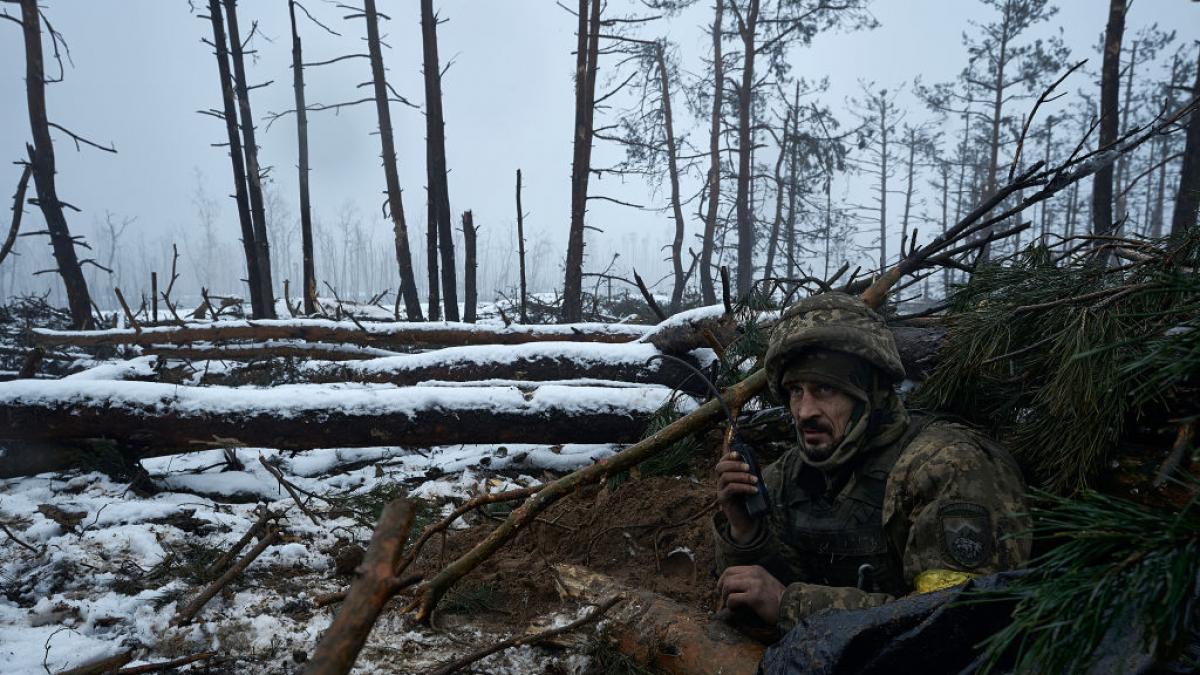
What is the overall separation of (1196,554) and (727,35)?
73.0ft

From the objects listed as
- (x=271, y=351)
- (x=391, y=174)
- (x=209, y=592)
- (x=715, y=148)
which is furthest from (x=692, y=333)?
(x=715, y=148)

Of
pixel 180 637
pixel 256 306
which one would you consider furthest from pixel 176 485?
pixel 256 306

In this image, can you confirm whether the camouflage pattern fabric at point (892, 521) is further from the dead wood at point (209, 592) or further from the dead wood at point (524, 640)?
Answer: the dead wood at point (209, 592)

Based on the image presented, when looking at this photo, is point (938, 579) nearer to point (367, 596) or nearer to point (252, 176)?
point (367, 596)

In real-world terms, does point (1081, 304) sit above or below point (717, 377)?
above

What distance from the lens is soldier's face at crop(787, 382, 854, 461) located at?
2.41 m

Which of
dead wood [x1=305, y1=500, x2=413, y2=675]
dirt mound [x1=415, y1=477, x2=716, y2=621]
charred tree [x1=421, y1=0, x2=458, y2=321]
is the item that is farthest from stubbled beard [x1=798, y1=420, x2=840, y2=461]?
charred tree [x1=421, y1=0, x2=458, y2=321]

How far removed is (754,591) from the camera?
2.23 meters

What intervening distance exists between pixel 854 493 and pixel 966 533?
0.52 metres

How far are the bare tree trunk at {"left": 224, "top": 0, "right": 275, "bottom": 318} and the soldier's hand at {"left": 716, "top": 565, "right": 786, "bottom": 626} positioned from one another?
49.4 ft

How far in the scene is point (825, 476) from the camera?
2.55 metres

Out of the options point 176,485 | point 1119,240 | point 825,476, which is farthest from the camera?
point 176,485

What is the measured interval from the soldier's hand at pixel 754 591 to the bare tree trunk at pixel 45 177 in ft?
45.3

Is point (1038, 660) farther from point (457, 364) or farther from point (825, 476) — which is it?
point (457, 364)
